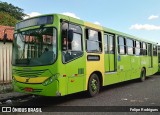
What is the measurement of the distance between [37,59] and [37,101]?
2130mm

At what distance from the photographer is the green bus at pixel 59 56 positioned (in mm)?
8453

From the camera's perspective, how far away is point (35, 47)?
8.90m

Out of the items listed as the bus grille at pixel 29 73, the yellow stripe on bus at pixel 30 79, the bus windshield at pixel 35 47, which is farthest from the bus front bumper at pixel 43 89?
the bus windshield at pixel 35 47

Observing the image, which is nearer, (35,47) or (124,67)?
(35,47)

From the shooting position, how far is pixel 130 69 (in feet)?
48.0

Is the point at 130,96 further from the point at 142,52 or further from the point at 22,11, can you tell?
the point at 22,11

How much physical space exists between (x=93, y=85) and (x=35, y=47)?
3013mm

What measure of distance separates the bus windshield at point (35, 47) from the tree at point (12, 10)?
4157 centimetres

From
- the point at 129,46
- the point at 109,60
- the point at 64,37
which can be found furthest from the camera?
the point at 129,46

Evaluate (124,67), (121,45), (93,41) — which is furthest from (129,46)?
(93,41)

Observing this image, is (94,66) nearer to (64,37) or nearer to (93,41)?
(93,41)

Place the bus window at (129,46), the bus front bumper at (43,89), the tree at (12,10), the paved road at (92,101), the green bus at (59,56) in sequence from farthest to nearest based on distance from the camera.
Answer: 1. the tree at (12,10)
2. the bus window at (129,46)
3. the paved road at (92,101)
4. the green bus at (59,56)
5. the bus front bumper at (43,89)

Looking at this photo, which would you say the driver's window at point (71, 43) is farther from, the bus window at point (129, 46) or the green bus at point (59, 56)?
the bus window at point (129, 46)

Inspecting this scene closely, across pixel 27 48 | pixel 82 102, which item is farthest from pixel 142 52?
pixel 27 48
